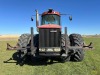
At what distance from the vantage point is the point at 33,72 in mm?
9758

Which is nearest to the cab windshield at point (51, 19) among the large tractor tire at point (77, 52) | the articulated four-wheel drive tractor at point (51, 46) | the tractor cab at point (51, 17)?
the tractor cab at point (51, 17)

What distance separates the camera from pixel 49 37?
11031 millimetres

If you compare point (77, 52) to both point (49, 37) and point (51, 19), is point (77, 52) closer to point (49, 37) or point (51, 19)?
point (49, 37)

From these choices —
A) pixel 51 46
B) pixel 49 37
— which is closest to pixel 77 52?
pixel 51 46

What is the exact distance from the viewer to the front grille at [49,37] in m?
10.9

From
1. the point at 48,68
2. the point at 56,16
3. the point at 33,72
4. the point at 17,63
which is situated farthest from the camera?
the point at 56,16

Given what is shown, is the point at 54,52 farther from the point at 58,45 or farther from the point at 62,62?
the point at 62,62

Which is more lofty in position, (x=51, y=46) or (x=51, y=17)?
(x=51, y=17)

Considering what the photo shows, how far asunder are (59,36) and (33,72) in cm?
239

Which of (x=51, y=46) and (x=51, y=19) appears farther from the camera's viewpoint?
(x=51, y=19)

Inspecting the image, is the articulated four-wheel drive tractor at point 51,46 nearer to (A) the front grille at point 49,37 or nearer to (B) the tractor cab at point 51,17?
(A) the front grille at point 49,37

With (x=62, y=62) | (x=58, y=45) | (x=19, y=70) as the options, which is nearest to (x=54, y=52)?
(x=58, y=45)

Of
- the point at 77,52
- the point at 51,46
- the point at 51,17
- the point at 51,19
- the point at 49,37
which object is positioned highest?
the point at 51,17

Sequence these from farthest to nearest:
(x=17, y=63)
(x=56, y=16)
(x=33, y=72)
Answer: (x=56, y=16), (x=17, y=63), (x=33, y=72)
